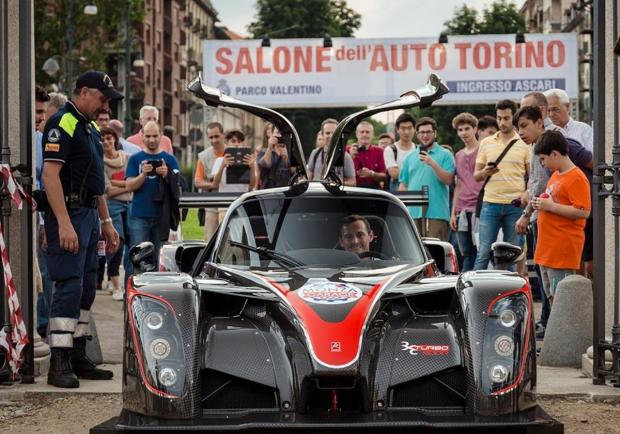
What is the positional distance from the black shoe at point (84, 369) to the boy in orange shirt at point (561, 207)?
3816 mm

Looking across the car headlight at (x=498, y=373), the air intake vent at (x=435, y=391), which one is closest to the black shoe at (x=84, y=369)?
the air intake vent at (x=435, y=391)

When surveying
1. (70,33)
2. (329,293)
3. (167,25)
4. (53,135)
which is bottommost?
(329,293)

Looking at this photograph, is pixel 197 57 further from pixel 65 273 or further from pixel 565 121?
pixel 65 273

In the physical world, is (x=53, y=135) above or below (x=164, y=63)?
below

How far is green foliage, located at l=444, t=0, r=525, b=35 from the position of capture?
81.9m

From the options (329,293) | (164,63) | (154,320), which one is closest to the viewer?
(154,320)

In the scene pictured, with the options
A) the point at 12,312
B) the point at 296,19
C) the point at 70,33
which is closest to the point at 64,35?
the point at 70,33

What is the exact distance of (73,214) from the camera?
8562 mm

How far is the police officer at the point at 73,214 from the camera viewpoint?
8375 millimetres

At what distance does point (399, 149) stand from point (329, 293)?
1048cm

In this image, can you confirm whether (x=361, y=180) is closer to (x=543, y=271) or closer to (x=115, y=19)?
(x=543, y=271)

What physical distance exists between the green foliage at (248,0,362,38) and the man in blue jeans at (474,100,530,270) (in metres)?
65.1

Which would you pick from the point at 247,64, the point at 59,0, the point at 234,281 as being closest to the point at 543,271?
the point at 234,281

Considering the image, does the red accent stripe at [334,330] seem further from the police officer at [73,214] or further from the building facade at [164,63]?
the building facade at [164,63]
